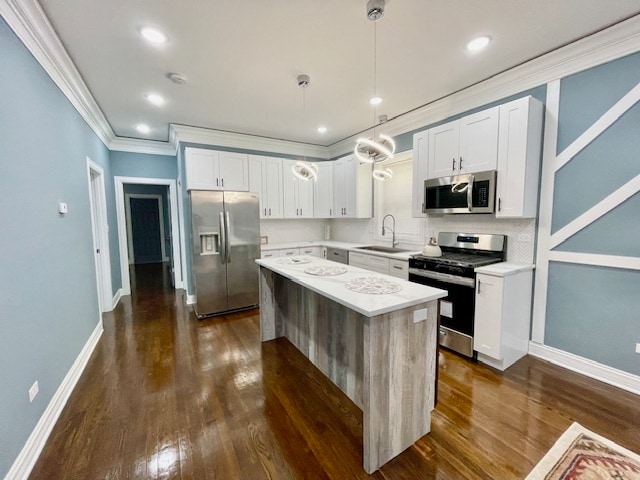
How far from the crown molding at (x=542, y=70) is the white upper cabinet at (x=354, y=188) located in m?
1.09

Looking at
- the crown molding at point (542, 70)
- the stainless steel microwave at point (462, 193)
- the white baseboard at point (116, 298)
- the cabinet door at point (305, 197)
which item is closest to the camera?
the crown molding at point (542, 70)

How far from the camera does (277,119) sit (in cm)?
408

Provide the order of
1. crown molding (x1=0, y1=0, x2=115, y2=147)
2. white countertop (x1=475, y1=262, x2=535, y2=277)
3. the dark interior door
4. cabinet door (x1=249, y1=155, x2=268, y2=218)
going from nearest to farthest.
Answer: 1. crown molding (x1=0, y1=0, x2=115, y2=147)
2. white countertop (x1=475, y1=262, x2=535, y2=277)
3. cabinet door (x1=249, y1=155, x2=268, y2=218)
4. the dark interior door

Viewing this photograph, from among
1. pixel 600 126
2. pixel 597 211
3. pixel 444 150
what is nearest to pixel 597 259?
pixel 597 211

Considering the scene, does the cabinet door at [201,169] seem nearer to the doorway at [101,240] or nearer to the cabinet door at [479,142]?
the doorway at [101,240]

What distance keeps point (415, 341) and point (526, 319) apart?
1844 mm

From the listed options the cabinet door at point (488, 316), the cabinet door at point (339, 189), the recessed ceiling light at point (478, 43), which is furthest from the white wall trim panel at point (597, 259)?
the cabinet door at point (339, 189)

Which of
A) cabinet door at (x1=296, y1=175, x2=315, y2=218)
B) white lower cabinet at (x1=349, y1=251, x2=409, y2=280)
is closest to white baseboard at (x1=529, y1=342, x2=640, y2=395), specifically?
white lower cabinet at (x1=349, y1=251, x2=409, y2=280)

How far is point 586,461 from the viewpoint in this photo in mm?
1610

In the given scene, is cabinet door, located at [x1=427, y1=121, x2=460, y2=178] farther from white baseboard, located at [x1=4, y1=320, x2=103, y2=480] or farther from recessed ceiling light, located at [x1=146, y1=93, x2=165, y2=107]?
white baseboard, located at [x1=4, y1=320, x2=103, y2=480]

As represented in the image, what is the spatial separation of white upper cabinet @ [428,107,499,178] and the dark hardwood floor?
2.02m

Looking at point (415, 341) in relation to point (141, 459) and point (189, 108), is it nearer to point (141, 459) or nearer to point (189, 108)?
point (141, 459)

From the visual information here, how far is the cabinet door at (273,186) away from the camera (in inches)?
190

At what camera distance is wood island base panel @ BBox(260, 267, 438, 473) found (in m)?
1.54
